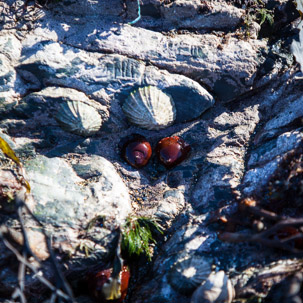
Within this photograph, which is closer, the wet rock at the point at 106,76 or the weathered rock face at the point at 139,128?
the weathered rock face at the point at 139,128

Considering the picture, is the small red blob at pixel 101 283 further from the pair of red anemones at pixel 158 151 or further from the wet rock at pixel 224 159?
the pair of red anemones at pixel 158 151

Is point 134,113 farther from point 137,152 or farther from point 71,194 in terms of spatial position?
point 71,194

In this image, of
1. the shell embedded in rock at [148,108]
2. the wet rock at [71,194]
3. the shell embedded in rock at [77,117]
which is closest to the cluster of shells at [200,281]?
the wet rock at [71,194]

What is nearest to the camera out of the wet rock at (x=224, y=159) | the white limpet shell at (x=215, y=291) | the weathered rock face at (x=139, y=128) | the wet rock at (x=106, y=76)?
the white limpet shell at (x=215, y=291)

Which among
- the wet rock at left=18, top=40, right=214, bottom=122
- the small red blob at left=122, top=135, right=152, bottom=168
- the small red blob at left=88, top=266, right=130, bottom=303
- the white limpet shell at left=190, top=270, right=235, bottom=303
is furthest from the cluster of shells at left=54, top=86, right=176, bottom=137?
the white limpet shell at left=190, top=270, right=235, bottom=303

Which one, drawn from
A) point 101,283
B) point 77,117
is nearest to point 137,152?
point 77,117

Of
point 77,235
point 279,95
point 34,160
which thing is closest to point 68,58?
point 34,160

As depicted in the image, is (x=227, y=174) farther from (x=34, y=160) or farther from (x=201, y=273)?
(x=34, y=160)
